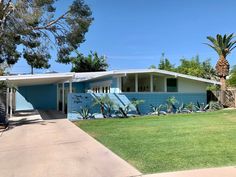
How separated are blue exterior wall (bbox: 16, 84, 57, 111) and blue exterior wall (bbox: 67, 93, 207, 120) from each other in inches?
520

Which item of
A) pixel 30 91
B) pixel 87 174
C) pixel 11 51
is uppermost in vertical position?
pixel 11 51

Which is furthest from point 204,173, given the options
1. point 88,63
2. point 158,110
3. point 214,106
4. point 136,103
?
point 88,63

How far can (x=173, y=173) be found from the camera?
678cm

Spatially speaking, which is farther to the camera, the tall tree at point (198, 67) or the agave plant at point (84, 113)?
the tall tree at point (198, 67)

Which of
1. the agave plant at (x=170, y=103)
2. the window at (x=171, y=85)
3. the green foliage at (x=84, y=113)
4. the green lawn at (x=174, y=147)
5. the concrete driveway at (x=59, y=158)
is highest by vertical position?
the window at (x=171, y=85)

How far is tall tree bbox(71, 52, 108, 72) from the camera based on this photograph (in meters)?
46.1

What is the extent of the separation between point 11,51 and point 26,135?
636 inches

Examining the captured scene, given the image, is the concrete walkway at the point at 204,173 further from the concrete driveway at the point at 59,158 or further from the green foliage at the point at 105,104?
the green foliage at the point at 105,104

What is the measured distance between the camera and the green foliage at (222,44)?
29.0m

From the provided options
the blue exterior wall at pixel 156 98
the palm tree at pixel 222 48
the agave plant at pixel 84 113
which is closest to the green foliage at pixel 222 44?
the palm tree at pixel 222 48

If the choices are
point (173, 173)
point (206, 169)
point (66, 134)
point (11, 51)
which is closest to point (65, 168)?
point (173, 173)

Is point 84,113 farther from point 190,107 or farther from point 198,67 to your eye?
point 198,67

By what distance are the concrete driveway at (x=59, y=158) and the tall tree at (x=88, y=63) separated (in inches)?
1317

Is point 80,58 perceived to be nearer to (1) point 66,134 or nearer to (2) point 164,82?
(2) point 164,82
